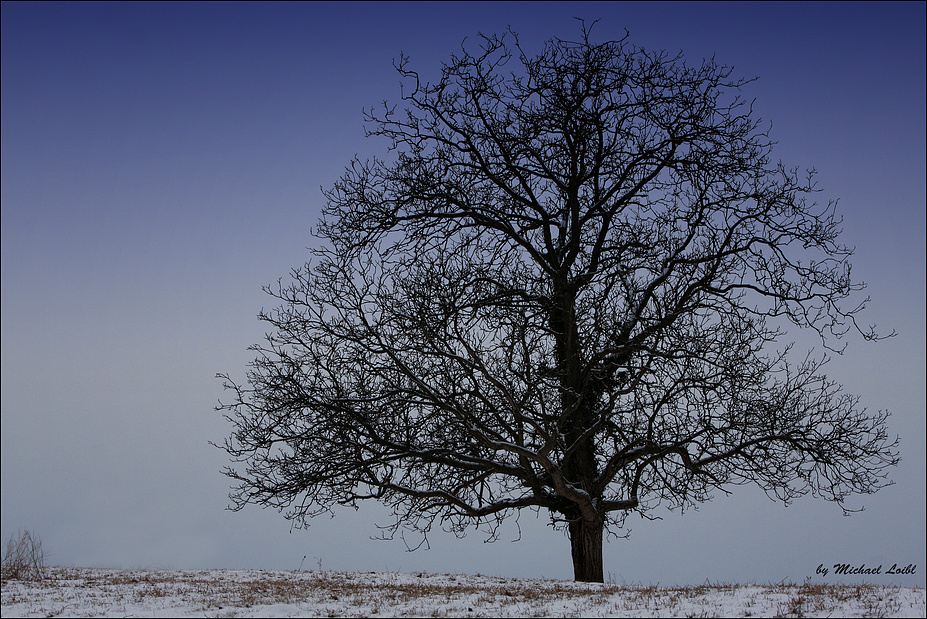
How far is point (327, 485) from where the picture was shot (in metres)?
11.6

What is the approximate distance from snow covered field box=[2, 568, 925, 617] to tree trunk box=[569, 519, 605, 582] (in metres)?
1.24

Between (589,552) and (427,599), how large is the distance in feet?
14.5

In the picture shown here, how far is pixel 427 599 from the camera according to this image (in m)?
8.77

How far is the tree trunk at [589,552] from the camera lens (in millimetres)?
12312

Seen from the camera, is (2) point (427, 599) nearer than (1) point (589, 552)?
Yes

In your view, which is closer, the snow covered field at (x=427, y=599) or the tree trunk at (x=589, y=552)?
the snow covered field at (x=427, y=599)

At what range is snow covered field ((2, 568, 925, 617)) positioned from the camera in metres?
7.53

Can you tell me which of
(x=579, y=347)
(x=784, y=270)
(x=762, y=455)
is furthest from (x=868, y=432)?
(x=579, y=347)

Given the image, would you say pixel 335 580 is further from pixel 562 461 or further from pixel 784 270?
pixel 784 270

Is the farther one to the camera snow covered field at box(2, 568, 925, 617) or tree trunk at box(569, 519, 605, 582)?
tree trunk at box(569, 519, 605, 582)

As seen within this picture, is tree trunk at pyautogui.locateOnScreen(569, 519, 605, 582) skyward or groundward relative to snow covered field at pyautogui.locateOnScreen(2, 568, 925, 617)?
skyward

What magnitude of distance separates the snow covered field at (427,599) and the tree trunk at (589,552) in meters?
1.24

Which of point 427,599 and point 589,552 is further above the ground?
point 589,552

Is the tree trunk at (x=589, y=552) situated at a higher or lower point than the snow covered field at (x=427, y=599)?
higher
